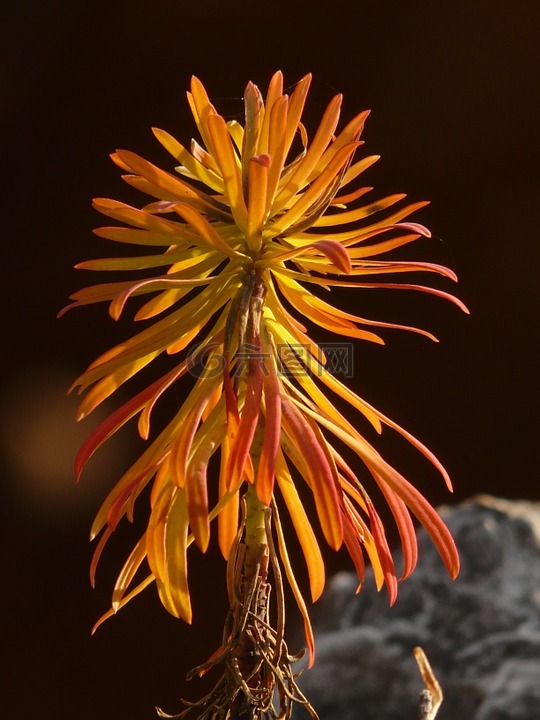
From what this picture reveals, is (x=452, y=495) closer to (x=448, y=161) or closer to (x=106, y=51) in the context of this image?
(x=448, y=161)

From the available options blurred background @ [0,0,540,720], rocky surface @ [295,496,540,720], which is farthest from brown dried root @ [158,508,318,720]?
blurred background @ [0,0,540,720]

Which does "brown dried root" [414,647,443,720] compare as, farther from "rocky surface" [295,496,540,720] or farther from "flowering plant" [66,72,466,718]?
"rocky surface" [295,496,540,720]

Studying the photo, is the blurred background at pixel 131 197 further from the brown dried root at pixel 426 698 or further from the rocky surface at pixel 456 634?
the brown dried root at pixel 426 698

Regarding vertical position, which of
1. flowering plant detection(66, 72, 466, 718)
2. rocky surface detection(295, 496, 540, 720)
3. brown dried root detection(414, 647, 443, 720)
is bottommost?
rocky surface detection(295, 496, 540, 720)

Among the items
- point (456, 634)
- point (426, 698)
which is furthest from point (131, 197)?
point (426, 698)

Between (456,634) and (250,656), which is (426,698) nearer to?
(250,656)

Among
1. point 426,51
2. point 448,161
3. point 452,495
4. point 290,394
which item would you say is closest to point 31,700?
point 452,495
